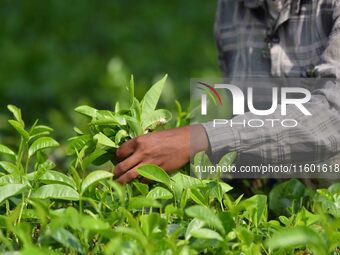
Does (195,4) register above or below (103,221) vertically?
below

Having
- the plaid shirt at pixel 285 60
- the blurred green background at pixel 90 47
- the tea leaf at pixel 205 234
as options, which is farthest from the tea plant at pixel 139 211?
the blurred green background at pixel 90 47

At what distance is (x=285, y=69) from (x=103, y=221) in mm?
1060

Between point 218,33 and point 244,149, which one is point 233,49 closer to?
point 218,33

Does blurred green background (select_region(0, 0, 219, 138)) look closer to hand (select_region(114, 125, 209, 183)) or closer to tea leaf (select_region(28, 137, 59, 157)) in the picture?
hand (select_region(114, 125, 209, 183))

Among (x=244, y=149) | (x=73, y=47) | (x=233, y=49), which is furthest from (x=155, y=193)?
(x=73, y=47)

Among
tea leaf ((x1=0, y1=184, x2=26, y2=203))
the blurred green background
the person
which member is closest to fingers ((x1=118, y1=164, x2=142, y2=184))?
the person

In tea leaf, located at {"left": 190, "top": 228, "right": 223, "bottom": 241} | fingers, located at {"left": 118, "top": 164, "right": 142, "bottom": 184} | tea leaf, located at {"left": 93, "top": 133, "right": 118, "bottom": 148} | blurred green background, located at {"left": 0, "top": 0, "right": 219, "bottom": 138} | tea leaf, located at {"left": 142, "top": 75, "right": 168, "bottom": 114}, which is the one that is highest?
tea leaf, located at {"left": 142, "top": 75, "right": 168, "bottom": 114}

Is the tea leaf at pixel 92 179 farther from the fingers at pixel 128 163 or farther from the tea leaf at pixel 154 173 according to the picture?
the fingers at pixel 128 163

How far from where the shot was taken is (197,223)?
147 centimetres

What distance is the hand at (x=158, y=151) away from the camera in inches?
71.3

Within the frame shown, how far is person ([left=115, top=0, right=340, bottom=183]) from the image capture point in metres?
1.87

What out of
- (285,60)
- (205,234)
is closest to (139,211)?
(205,234)

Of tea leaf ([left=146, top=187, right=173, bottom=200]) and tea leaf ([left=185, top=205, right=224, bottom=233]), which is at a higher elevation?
tea leaf ([left=185, top=205, right=224, bottom=233])

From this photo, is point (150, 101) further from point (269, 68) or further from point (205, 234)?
point (269, 68)
